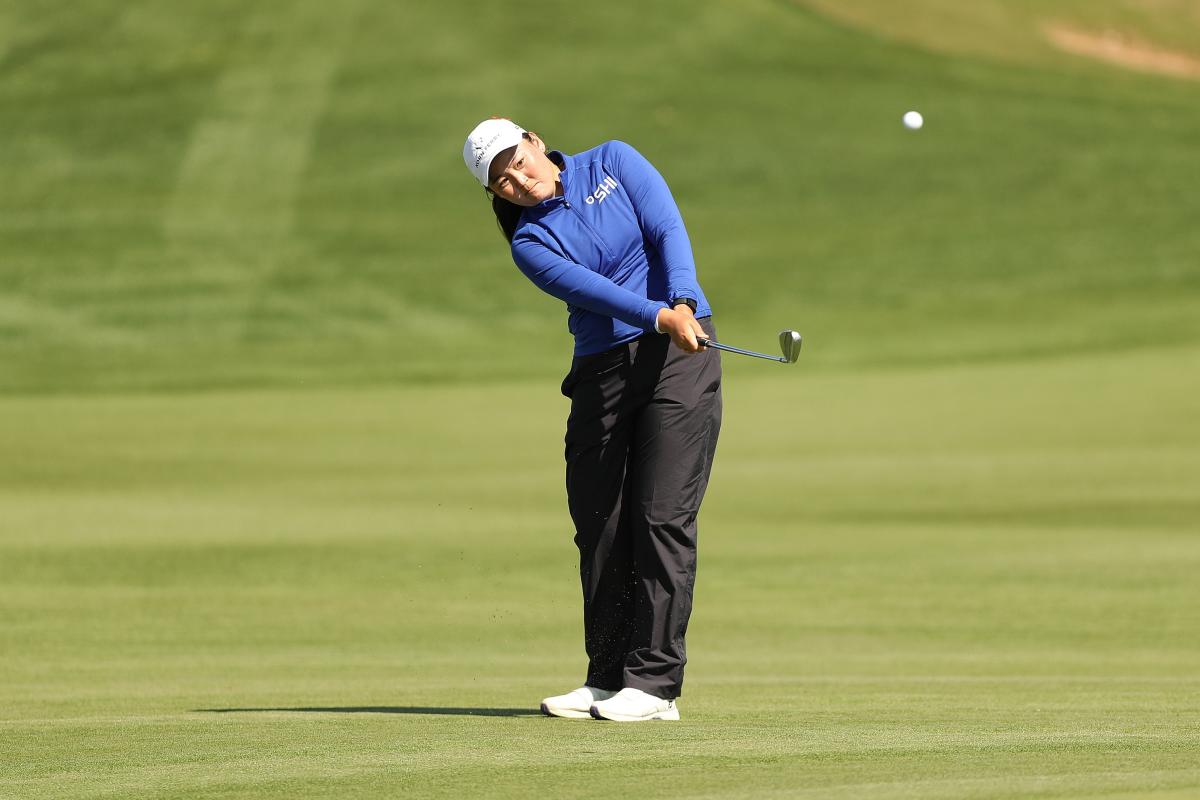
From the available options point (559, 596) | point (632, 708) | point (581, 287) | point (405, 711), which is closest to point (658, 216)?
point (581, 287)

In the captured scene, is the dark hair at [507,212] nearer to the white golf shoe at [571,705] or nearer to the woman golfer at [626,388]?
the woman golfer at [626,388]

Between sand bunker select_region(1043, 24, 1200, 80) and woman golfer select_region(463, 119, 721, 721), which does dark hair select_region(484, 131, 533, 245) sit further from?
sand bunker select_region(1043, 24, 1200, 80)

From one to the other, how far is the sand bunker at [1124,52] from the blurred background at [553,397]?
0.26 ft

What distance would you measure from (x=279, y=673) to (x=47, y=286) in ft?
68.2

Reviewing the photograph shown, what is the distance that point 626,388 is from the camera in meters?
5.71

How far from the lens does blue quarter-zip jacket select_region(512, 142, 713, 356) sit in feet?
18.6

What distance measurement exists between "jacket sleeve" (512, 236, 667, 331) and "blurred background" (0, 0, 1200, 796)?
1132mm

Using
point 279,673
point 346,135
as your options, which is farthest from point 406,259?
point 279,673

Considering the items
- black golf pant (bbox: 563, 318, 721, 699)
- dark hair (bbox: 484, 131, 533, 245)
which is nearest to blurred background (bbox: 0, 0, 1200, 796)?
black golf pant (bbox: 563, 318, 721, 699)

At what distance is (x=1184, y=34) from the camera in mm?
32969

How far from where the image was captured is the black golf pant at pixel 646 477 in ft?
18.7

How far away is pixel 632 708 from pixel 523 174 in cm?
151

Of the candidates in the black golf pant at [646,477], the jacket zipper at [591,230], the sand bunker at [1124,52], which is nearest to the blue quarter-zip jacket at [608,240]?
the jacket zipper at [591,230]

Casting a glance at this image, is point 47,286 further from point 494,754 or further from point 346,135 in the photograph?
point 494,754
